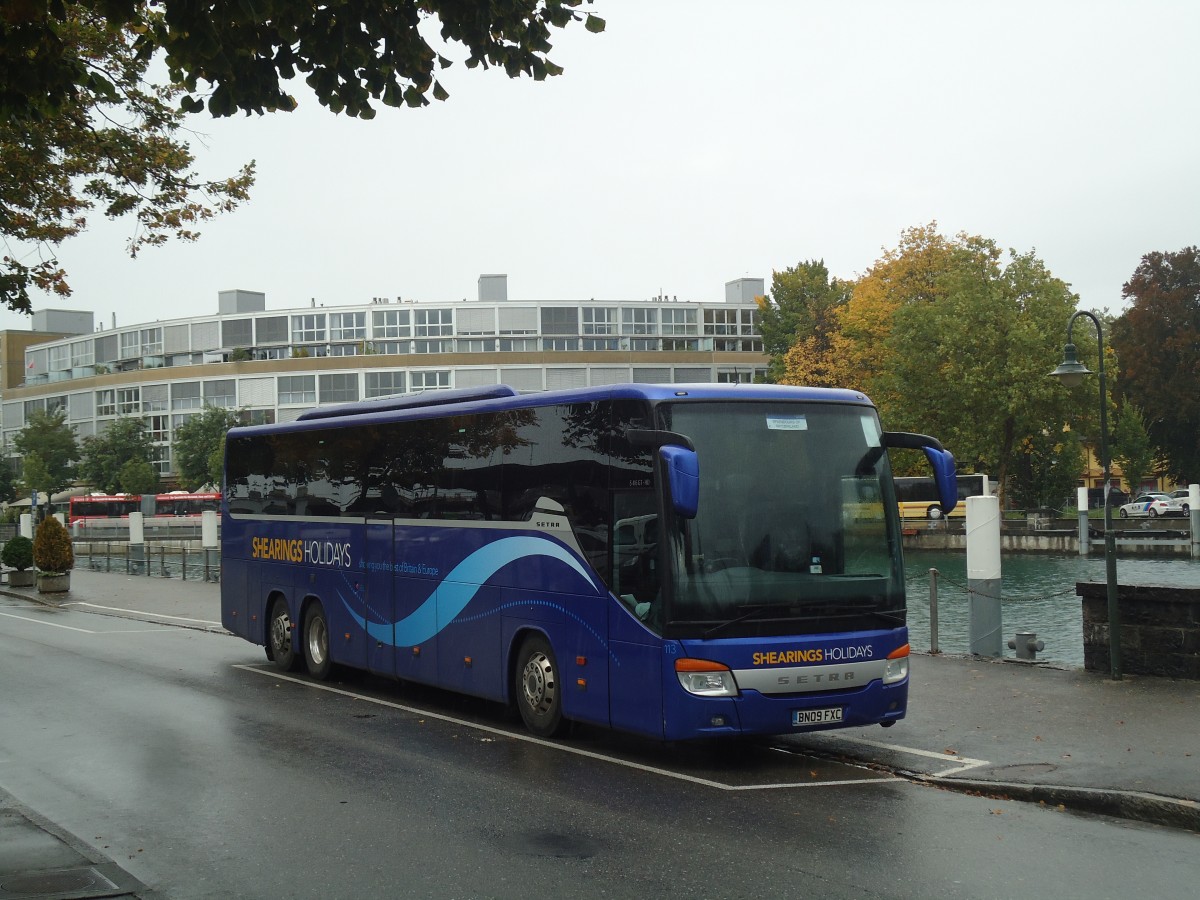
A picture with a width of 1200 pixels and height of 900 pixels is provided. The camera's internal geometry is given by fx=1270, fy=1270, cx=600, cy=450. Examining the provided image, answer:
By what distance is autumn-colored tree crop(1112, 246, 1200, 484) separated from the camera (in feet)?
251

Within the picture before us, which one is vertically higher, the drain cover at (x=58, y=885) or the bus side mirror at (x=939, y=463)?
the bus side mirror at (x=939, y=463)

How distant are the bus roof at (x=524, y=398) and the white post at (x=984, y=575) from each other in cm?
566

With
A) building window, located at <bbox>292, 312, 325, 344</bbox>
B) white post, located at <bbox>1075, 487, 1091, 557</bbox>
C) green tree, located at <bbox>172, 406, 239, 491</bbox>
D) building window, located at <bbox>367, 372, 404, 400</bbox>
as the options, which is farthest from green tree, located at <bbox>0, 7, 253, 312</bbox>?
building window, located at <bbox>292, 312, 325, 344</bbox>

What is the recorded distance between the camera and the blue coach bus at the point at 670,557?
33.1 feet

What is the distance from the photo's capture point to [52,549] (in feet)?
113

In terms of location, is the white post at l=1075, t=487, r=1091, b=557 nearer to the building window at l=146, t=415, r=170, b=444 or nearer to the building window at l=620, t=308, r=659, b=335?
the building window at l=620, t=308, r=659, b=335

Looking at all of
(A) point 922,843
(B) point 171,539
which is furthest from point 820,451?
(B) point 171,539

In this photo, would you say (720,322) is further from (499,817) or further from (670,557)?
(499,817)

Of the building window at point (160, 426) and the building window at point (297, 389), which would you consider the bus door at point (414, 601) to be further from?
the building window at point (160, 426)

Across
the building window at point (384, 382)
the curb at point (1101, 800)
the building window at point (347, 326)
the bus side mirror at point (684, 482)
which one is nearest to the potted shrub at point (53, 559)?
the bus side mirror at point (684, 482)

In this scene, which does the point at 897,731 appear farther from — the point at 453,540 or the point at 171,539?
the point at 171,539

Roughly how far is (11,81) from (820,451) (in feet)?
22.2

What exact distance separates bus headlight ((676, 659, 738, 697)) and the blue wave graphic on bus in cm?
130

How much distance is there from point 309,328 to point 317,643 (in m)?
105
